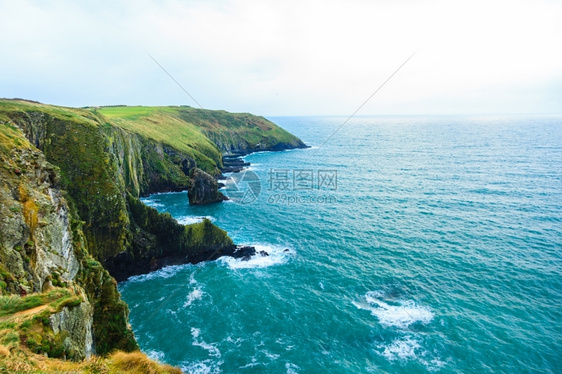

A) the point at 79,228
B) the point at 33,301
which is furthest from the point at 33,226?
the point at 79,228

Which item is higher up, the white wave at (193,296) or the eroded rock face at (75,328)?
the eroded rock face at (75,328)

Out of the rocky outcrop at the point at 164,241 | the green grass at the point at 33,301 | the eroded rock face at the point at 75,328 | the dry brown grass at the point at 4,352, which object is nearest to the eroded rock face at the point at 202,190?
the rocky outcrop at the point at 164,241

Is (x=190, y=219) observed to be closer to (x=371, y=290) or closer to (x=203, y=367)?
(x=203, y=367)

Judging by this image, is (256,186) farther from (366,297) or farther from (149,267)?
(366,297)

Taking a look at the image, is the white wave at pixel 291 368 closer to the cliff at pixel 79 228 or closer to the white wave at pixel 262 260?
the cliff at pixel 79 228

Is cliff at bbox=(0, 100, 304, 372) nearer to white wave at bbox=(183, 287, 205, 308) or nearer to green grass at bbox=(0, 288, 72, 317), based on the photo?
green grass at bbox=(0, 288, 72, 317)

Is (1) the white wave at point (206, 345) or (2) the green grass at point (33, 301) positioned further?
(1) the white wave at point (206, 345)

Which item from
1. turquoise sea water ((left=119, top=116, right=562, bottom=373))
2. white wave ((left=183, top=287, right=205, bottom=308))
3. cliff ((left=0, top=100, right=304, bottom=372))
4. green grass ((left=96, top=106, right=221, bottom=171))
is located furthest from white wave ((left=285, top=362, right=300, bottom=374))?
green grass ((left=96, top=106, right=221, bottom=171))

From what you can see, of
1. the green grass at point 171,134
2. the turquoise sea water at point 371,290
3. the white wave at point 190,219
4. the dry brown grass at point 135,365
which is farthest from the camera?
the green grass at point 171,134
